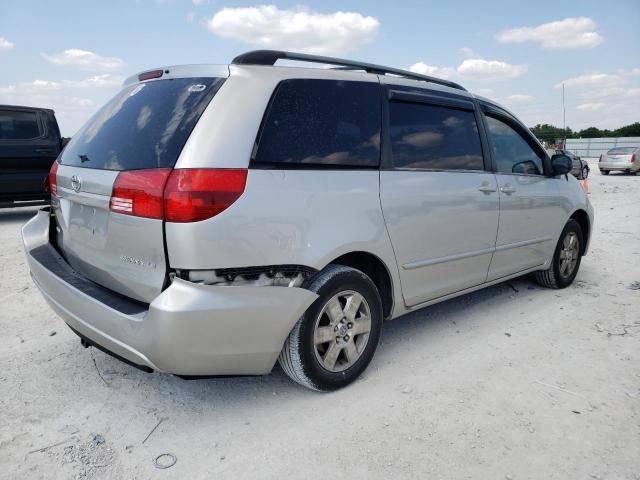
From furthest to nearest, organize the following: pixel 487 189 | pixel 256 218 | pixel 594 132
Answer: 1. pixel 594 132
2. pixel 487 189
3. pixel 256 218

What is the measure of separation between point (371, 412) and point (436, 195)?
1.43m

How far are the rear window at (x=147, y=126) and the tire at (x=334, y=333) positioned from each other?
0.96 m

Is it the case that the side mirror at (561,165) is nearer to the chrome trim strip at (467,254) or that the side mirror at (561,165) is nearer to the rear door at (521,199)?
the rear door at (521,199)

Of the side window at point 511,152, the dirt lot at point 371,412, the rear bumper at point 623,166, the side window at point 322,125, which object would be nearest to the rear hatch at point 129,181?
the side window at point 322,125

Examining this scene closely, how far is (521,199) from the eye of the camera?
13.2 ft

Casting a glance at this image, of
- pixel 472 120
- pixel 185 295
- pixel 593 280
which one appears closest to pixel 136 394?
pixel 185 295

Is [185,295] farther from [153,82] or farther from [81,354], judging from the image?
[81,354]

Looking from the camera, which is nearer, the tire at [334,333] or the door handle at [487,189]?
the tire at [334,333]

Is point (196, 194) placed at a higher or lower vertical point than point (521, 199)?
higher

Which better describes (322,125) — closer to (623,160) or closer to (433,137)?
(433,137)

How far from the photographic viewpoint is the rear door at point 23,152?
8.32 meters

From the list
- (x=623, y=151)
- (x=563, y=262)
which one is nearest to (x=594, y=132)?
(x=623, y=151)

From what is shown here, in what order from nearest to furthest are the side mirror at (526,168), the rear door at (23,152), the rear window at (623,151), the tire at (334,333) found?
→ the tire at (334,333) → the side mirror at (526,168) → the rear door at (23,152) → the rear window at (623,151)

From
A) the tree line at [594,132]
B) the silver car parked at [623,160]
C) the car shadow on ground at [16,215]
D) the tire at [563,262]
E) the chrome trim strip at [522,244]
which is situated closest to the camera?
the chrome trim strip at [522,244]
